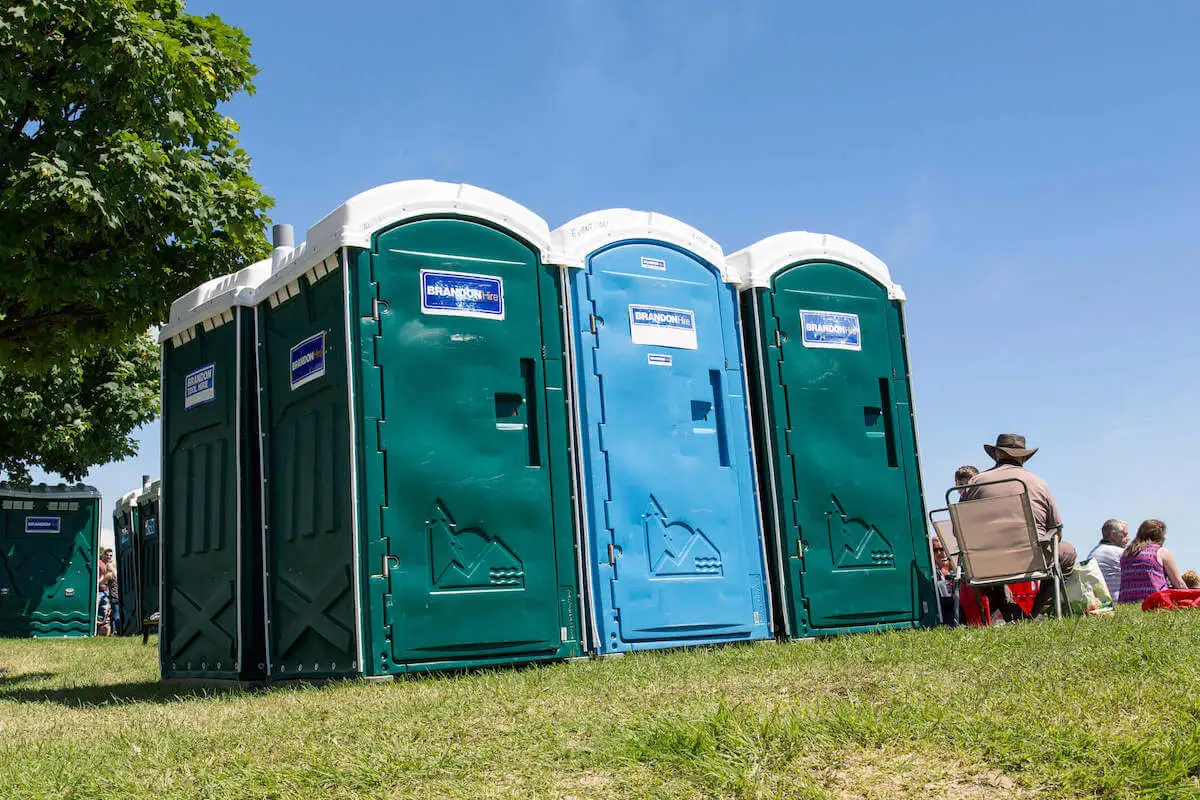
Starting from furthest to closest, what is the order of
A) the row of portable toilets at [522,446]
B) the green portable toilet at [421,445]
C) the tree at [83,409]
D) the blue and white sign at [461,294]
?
the tree at [83,409] < the blue and white sign at [461,294] < the row of portable toilets at [522,446] < the green portable toilet at [421,445]

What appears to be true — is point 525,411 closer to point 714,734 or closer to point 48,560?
point 714,734

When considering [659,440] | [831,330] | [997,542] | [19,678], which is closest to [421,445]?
[659,440]

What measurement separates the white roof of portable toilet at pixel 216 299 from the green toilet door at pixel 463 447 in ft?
5.56

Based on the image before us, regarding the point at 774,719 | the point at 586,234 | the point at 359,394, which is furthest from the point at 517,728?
the point at 586,234

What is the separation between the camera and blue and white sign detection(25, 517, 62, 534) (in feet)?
69.5

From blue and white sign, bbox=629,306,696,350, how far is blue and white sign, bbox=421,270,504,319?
112 cm

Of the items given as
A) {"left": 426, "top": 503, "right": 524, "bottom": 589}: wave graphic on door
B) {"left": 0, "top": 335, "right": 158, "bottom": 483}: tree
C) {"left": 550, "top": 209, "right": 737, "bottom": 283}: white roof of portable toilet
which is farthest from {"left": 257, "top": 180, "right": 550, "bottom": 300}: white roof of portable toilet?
{"left": 0, "top": 335, "right": 158, "bottom": 483}: tree

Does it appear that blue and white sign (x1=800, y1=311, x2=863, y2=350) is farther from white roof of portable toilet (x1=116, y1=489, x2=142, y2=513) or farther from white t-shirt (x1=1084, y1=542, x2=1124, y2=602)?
white roof of portable toilet (x1=116, y1=489, x2=142, y2=513)

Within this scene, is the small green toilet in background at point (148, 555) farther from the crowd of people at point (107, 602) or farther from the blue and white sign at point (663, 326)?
the blue and white sign at point (663, 326)

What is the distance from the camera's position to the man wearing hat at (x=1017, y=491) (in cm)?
905

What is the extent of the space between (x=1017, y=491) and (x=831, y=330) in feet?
6.20

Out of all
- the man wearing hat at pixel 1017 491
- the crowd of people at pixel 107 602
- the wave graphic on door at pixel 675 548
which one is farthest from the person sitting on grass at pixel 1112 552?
the crowd of people at pixel 107 602

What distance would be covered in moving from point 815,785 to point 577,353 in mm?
4633

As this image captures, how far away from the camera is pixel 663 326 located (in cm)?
845
